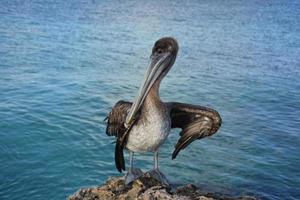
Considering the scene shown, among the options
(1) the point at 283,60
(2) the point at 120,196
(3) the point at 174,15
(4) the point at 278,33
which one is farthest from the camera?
(3) the point at 174,15

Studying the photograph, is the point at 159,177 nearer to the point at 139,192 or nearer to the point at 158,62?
the point at 139,192

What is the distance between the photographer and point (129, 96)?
18.7m

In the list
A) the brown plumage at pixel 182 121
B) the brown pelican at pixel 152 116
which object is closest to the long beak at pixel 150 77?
the brown pelican at pixel 152 116

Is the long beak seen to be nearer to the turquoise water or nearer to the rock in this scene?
the rock

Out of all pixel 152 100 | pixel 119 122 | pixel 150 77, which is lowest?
pixel 119 122

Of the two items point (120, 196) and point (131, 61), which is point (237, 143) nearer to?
point (120, 196)

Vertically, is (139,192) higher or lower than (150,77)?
lower

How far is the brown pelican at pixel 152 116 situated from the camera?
24.5ft

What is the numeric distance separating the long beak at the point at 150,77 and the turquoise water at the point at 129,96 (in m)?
4.18

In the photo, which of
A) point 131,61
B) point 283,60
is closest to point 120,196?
point 131,61

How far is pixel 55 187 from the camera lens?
11.9 m

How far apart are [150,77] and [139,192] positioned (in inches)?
69.5

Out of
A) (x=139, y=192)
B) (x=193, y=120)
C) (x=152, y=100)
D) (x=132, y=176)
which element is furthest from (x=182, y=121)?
(x=139, y=192)

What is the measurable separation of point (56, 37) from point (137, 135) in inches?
926
